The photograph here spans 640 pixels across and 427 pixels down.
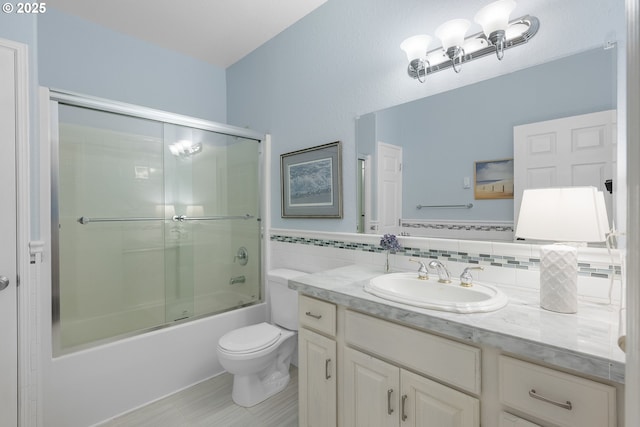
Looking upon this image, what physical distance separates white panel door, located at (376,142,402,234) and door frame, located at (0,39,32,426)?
6.02 feet

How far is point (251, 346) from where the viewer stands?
187 centimetres

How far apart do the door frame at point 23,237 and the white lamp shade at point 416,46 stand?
74.4 inches

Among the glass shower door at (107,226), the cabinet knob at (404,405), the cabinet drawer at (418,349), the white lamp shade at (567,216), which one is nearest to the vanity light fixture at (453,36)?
the white lamp shade at (567,216)

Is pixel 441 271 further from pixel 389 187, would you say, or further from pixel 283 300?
pixel 283 300

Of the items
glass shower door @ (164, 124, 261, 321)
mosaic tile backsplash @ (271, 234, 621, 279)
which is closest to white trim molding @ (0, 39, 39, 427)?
glass shower door @ (164, 124, 261, 321)

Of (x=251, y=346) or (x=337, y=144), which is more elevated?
(x=337, y=144)

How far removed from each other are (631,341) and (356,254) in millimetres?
1655

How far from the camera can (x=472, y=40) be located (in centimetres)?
145

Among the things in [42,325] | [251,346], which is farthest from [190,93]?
[251,346]

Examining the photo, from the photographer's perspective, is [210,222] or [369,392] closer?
[369,392]

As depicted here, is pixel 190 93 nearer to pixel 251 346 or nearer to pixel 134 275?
pixel 134 275

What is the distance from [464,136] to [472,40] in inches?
Result: 17.5

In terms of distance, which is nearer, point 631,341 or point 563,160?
point 631,341

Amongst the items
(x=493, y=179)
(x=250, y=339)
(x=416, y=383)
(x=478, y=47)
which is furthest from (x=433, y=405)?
(x=478, y=47)
